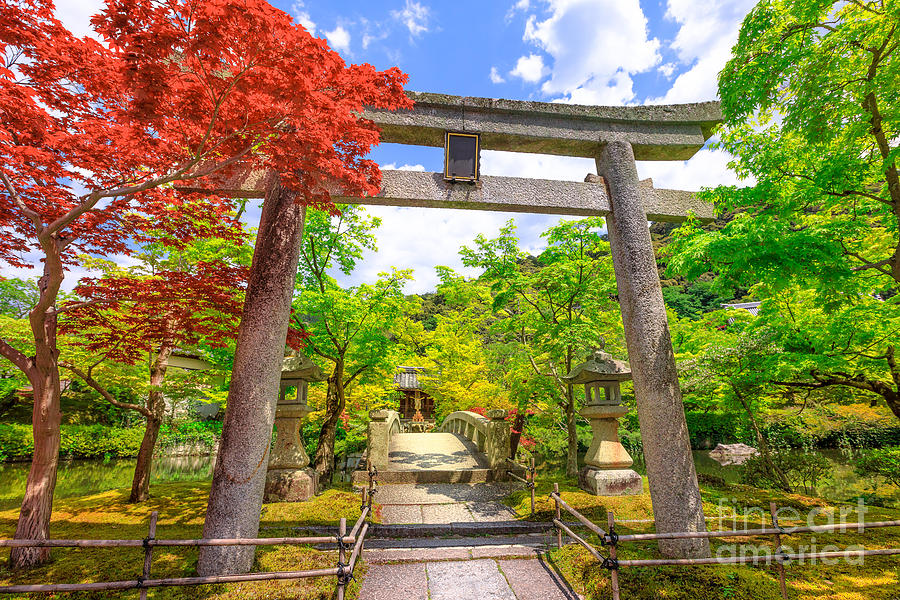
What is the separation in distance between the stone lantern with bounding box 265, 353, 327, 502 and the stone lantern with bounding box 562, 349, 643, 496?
597 centimetres

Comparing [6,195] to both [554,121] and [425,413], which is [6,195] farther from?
[425,413]

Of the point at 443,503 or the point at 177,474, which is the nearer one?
the point at 443,503

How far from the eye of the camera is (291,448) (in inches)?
304

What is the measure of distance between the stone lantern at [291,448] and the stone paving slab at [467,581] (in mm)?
3876

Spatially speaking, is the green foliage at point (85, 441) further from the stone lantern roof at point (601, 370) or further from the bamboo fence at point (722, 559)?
→ the bamboo fence at point (722, 559)

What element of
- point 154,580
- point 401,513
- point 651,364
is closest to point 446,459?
point 401,513

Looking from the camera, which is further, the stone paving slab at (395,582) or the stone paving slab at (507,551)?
the stone paving slab at (507,551)

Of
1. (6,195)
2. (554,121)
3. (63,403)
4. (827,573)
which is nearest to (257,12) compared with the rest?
(6,195)

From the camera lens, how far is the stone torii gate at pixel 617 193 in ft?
16.4

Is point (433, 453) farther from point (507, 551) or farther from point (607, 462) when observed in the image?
point (507, 551)

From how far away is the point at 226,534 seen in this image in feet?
13.6

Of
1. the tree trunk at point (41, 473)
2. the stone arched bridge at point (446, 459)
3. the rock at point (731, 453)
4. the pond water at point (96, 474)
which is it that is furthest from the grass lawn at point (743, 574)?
the rock at point (731, 453)

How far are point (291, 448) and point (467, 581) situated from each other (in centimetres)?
485

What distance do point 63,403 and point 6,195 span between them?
847 inches
